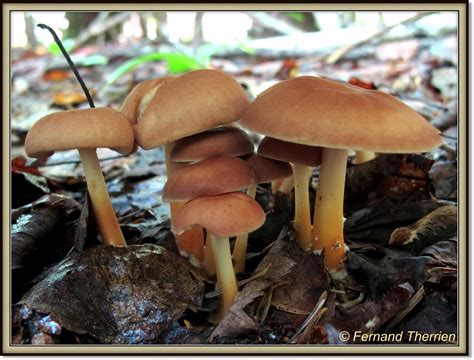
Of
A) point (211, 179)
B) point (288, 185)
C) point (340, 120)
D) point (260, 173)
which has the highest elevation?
point (340, 120)

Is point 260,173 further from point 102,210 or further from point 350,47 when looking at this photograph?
point 350,47

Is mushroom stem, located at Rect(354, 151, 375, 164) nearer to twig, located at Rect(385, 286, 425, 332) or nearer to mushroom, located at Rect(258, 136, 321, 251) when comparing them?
mushroom, located at Rect(258, 136, 321, 251)

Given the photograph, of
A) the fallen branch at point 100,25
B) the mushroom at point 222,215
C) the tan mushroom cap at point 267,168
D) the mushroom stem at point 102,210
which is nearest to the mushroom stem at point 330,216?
the tan mushroom cap at point 267,168

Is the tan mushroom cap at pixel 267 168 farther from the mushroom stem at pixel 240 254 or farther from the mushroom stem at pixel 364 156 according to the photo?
the mushroom stem at pixel 364 156

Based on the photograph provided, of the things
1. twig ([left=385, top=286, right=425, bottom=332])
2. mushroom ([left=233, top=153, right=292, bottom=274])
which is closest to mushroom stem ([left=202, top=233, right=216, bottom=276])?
mushroom ([left=233, top=153, right=292, bottom=274])

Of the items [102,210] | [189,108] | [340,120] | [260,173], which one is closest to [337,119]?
[340,120]
